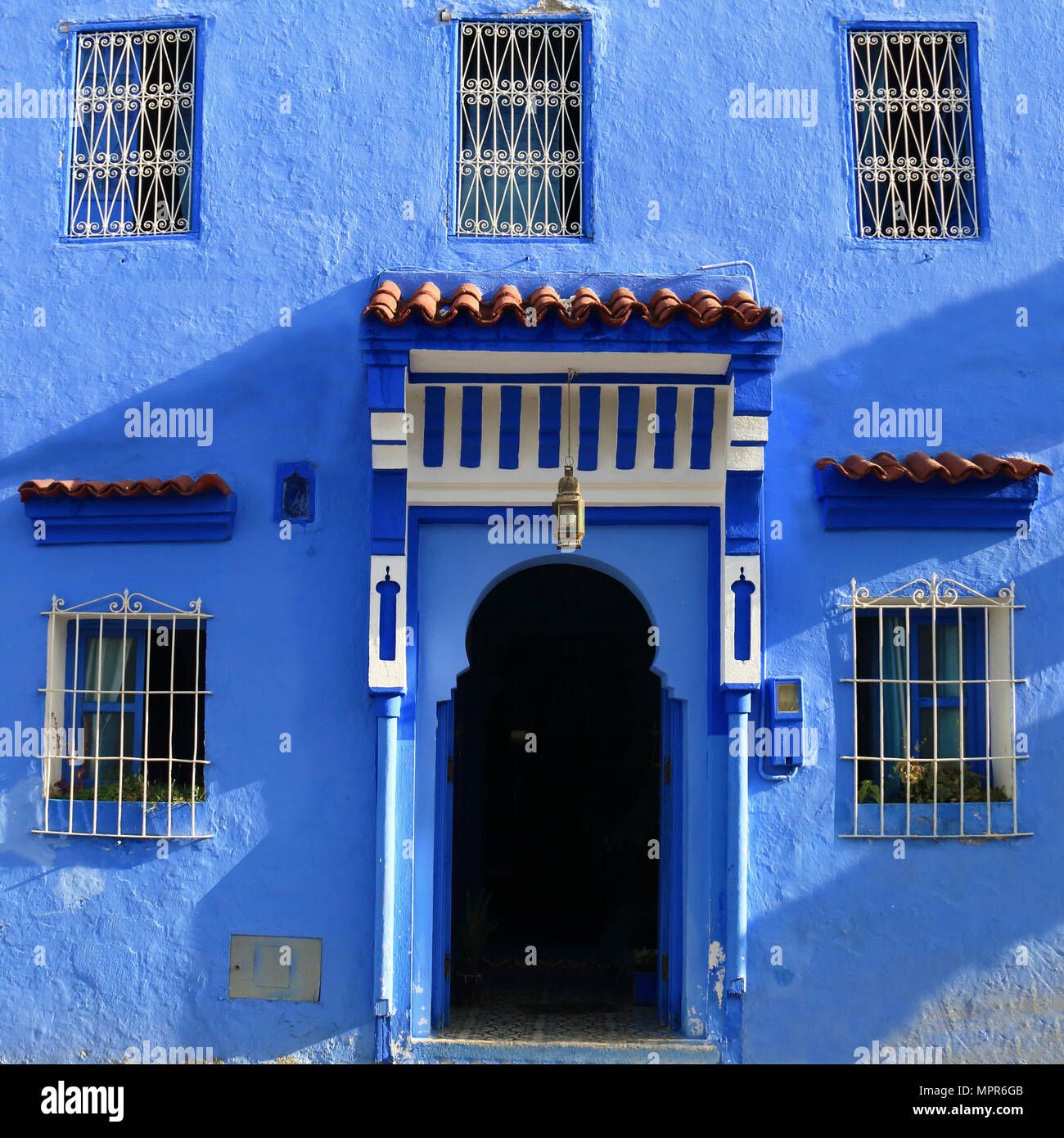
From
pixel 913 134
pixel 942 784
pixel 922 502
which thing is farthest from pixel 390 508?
pixel 913 134

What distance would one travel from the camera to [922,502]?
6980 millimetres

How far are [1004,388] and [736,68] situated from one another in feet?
7.95

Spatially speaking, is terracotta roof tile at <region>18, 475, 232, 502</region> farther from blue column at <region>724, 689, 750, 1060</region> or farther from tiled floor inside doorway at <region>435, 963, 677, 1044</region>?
tiled floor inside doorway at <region>435, 963, 677, 1044</region>

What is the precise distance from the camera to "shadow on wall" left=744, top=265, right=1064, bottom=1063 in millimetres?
6809

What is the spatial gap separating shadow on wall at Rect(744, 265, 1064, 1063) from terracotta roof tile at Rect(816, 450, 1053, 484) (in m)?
0.19

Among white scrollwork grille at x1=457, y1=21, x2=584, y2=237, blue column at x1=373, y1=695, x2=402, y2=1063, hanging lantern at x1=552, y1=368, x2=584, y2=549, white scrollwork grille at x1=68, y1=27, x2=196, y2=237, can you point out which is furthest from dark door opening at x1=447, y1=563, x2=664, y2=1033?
white scrollwork grille at x1=68, y1=27, x2=196, y2=237

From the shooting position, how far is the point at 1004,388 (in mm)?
7156

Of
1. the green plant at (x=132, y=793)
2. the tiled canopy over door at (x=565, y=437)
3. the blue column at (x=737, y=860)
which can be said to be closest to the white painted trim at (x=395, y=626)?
the tiled canopy over door at (x=565, y=437)

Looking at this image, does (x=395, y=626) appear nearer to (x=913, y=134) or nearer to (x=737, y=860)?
(x=737, y=860)

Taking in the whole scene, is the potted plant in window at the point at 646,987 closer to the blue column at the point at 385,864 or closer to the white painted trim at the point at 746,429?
the blue column at the point at 385,864

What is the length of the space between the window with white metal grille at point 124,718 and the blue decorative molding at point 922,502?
11.8 ft

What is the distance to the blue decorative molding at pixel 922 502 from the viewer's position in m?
6.95

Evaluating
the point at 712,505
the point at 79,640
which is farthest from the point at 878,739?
the point at 79,640

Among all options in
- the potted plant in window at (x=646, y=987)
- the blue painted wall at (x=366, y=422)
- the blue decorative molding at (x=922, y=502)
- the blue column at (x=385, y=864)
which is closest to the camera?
the blue column at (x=385, y=864)
